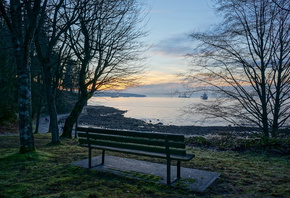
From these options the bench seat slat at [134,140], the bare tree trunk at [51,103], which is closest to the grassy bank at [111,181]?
the bench seat slat at [134,140]

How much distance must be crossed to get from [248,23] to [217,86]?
8.69 ft

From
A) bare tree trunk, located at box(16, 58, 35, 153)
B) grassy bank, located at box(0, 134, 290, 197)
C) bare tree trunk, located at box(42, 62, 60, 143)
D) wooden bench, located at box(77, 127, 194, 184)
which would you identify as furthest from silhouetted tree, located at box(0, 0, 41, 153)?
bare tree trunk, located at box(42, 62, 60, 143)

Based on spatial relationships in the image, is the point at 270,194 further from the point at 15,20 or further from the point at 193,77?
the point at 15,20

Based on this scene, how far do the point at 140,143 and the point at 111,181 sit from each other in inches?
37.0

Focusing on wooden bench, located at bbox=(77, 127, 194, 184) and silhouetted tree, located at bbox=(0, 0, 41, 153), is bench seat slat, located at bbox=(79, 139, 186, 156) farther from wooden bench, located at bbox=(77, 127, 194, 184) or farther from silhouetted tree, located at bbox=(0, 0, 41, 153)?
silhouetted tree, located at bbox=(0, 0, 41, 153)

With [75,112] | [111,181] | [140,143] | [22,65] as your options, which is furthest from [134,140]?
[75,112]

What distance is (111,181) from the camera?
14.5ft

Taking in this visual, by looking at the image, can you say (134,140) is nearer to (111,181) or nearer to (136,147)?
(136,147)

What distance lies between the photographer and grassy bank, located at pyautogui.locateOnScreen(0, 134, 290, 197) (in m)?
3.81

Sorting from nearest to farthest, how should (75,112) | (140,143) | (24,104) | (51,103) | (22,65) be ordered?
(140,143) → (24,104) → (22,65) → (51,103) → (75,112)

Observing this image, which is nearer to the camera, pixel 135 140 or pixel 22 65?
pixel 135 140

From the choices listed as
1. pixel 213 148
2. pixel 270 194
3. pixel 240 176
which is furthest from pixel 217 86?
pixel 270 194

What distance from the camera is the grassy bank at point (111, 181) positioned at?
12.5 ft

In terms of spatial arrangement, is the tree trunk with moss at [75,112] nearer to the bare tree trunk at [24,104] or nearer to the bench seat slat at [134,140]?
the bare tree trunk at [24,104]
